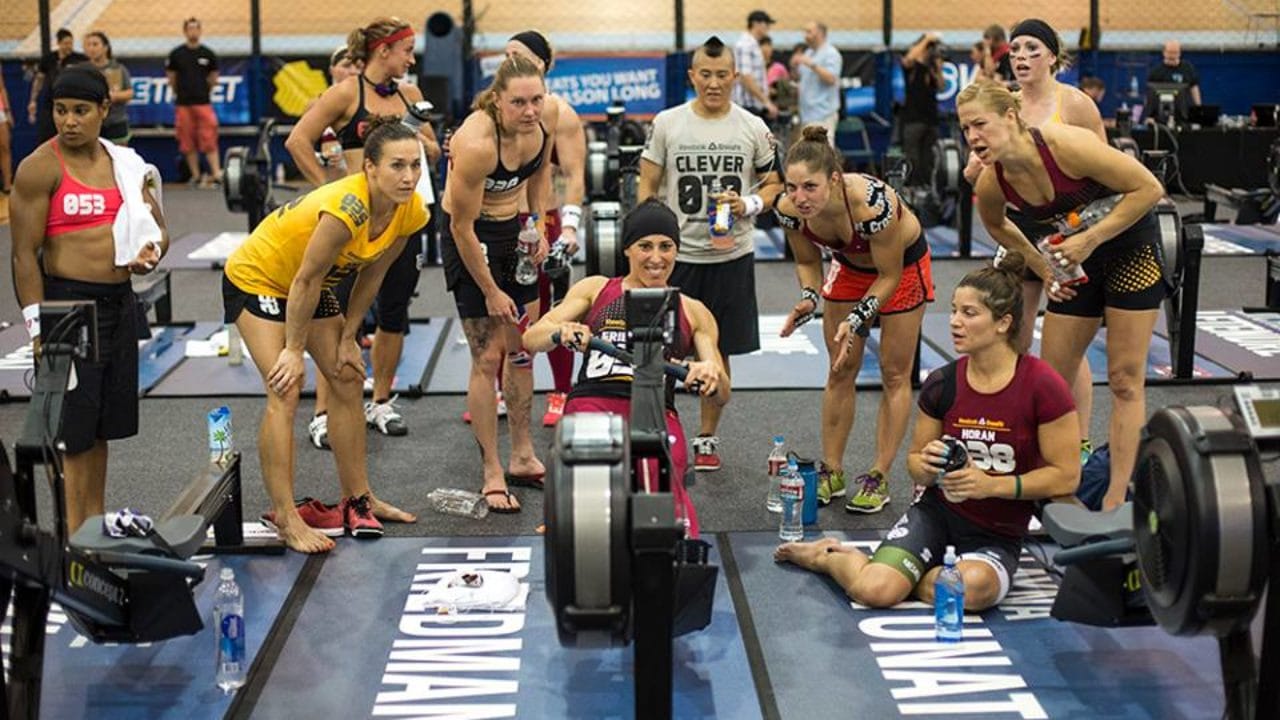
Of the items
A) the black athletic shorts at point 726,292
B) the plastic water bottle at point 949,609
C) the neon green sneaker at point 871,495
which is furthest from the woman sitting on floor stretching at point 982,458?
the black athletic shorts at point 726,292

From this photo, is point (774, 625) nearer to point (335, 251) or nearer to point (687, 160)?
point (335, 251)

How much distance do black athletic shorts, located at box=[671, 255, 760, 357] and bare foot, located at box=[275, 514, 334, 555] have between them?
1.66 meters

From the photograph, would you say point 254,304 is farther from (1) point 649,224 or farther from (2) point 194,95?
(2) point 194,95

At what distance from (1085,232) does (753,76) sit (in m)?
8.65

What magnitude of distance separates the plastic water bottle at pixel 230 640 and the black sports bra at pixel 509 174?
1.87m

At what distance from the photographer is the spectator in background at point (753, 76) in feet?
42.8

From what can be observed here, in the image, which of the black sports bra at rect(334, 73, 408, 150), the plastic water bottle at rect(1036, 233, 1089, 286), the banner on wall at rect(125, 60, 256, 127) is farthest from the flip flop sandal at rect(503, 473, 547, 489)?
the banner on wall at rect(125, 60, 256, 127)

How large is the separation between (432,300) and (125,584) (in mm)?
5649

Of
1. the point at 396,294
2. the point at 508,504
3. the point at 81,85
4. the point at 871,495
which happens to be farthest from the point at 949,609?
the point at 396,294

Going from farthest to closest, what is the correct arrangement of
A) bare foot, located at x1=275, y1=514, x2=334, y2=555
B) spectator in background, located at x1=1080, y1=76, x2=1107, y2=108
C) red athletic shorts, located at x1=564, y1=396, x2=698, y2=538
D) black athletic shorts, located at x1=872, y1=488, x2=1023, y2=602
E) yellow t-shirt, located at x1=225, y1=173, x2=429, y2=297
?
spectator in background, located at x1=1080, y1=76, x2=1107, y2=108, bare foot, located at x1=275, y1=514, x2=334, y2=555, yellow t-shirt, located at x1=225, y1=173, x2=429, y2=297, black athletic shorts, located at x1=872, y1=488, x2=1023, y2=602, red athletic shorts, located at x1=564, y1=396, x2=698, y2=538

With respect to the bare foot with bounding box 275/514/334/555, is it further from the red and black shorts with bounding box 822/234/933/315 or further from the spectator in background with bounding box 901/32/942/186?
the spectator in background with bounding box 901/32/942/186

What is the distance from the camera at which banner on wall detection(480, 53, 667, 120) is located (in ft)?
47.7

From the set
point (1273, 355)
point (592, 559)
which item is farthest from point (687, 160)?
point (1273, 355)

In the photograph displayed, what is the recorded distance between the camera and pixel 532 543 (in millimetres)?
5090
